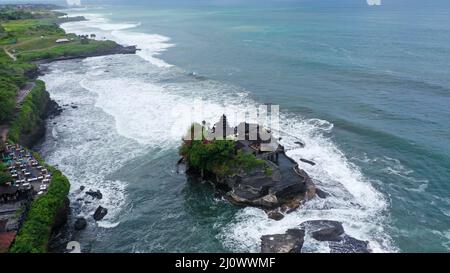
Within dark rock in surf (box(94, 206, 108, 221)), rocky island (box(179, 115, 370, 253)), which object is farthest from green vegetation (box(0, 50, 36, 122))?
rocky island (box(179, 115, 370, 253))

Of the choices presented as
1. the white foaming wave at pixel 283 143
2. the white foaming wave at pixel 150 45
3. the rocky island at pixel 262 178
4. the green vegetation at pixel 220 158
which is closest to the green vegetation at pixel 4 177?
the rocky island at pixel 262 178

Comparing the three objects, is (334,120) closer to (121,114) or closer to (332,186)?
(332,186)

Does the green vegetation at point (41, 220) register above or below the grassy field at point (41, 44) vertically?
below

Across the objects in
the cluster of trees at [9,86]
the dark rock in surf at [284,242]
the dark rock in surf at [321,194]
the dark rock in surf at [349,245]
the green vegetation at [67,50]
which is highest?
the green vegetation at [67,50]

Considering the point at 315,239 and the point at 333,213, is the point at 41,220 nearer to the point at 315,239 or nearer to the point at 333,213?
the point at 315,239

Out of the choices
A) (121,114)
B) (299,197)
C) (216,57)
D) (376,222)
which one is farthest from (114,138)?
(216,57)

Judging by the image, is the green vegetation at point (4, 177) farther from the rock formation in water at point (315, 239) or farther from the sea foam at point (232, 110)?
the rock formation in water at point (315, 239)
